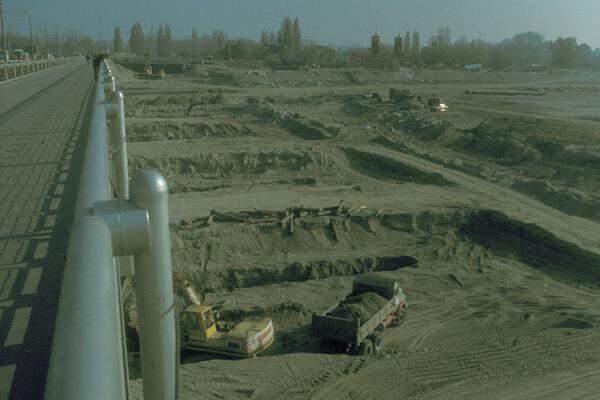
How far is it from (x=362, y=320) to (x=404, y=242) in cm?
740

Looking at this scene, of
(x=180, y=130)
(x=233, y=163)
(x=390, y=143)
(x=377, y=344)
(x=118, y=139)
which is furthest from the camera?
(x=180, y=130)

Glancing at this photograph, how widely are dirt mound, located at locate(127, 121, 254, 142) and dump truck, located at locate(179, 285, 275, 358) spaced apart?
2130 cm

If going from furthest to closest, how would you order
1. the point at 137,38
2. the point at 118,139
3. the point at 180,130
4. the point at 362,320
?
the point at 137,38, the point at 180,130, the point at 362,320, the point at 118,139

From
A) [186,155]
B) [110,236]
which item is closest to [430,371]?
[110,236]

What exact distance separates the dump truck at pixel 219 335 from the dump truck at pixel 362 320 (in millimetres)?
1318

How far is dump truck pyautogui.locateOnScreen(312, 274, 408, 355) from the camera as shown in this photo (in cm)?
1296

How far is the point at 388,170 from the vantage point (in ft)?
94.7

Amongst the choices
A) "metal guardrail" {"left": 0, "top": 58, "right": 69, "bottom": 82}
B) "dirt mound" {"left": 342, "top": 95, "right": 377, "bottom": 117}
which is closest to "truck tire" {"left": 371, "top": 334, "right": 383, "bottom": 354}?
"metal guardrail" {"left": 0, "top": 58, "right": 69, "bottom": 82}

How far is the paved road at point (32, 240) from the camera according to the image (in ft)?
10.6

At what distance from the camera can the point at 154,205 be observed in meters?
2.47

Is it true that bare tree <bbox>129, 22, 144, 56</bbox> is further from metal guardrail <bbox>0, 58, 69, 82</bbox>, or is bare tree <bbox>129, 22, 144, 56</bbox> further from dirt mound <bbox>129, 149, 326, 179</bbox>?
dirt mound <bbox>129, 149, 326, 179</bbox>

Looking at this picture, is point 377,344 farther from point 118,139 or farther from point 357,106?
point 357,106

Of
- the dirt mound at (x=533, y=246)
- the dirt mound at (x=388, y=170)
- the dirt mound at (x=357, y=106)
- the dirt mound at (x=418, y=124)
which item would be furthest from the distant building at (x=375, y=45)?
the dirt mound at (x=533, y=246)

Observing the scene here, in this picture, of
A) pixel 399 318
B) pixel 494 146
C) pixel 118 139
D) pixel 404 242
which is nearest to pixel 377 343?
pixel 399 318
